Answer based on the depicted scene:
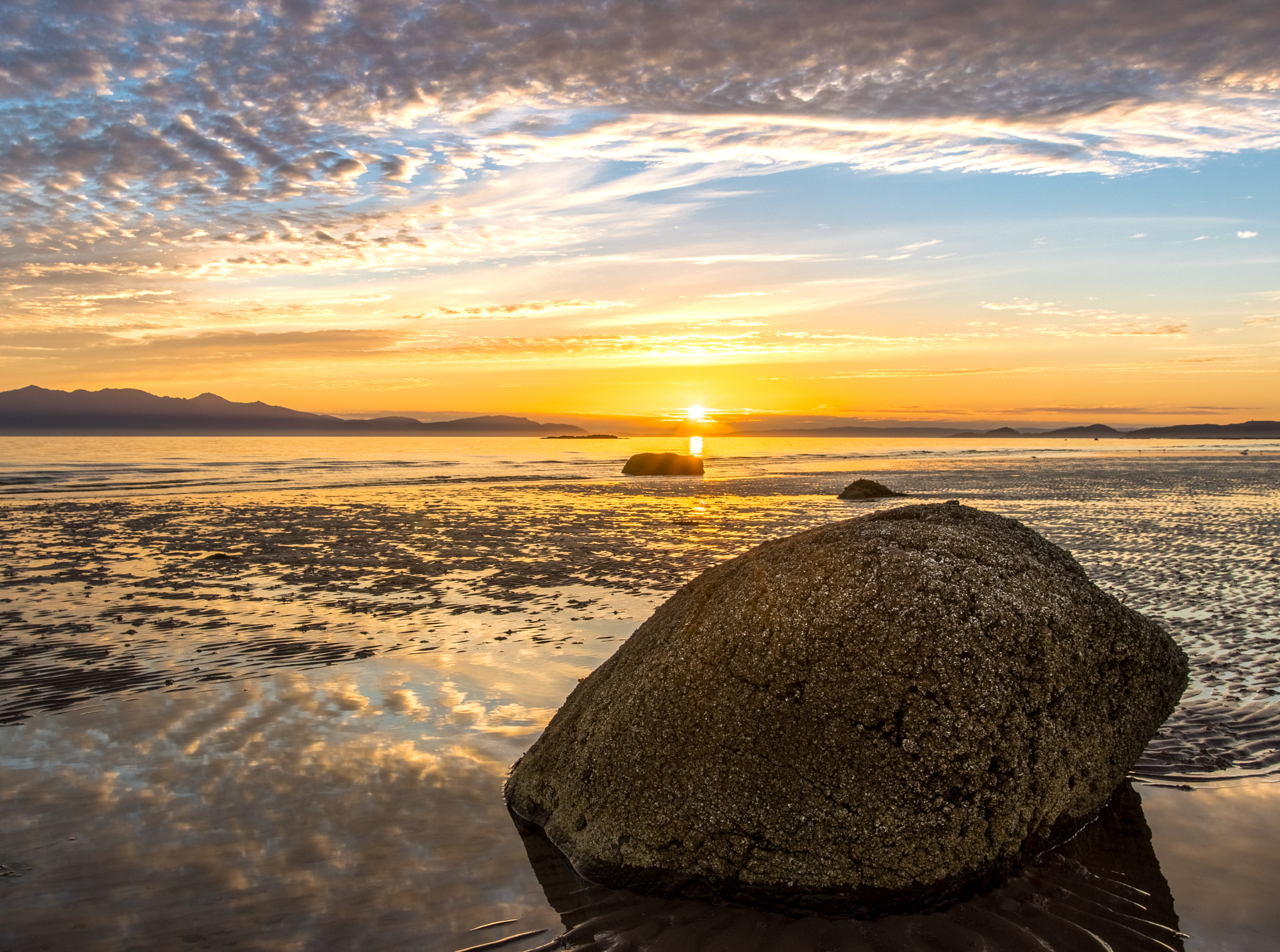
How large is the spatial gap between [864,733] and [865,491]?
84.6ft

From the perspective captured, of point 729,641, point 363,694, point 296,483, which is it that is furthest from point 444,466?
point 729,641

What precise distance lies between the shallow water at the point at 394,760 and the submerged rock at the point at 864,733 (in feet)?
0.75

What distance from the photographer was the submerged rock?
15.4 ft

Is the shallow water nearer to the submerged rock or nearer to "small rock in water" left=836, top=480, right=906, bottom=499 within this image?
the submerged rock

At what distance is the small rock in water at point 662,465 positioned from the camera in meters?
43.9

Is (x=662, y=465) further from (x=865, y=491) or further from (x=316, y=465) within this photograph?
(x=316, y=465)

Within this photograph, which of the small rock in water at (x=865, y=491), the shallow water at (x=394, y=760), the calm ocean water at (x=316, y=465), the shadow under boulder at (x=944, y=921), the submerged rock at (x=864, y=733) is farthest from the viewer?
the calm ocean water at (x=316, y=465)

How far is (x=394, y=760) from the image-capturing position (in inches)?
260

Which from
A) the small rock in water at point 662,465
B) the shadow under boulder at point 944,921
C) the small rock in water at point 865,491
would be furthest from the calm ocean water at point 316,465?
the shadow under boulder at point 944,921

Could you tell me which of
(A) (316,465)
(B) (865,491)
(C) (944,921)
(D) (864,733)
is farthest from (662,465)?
(C) (944,921)

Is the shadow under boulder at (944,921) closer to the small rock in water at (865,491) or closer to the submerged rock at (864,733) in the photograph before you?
the submerged rock at (864,733)

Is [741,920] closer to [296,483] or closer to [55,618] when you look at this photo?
[55,618]

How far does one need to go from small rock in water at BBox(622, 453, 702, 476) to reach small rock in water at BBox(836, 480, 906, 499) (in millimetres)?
14033

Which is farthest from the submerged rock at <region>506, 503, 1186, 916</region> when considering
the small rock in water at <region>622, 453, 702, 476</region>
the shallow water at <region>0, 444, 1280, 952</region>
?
the small rock in water at <region>622, 453, 702, 476</region>
